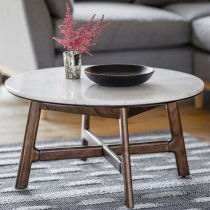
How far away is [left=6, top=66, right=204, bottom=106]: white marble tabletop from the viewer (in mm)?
1698

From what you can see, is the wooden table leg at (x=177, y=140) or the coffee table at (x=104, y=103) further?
the wooden table leg at (x=177, y=140)

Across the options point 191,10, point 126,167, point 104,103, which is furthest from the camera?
point 191,10

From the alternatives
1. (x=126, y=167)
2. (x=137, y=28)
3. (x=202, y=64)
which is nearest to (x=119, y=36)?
(x=137, y=28)

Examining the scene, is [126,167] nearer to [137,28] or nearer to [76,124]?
[76,124]

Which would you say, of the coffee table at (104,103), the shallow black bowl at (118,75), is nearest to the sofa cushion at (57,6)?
the coffee table at (104,103)

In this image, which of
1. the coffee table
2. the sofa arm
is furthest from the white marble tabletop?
the sofa arm

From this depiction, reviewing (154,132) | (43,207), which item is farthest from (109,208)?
(154,132)

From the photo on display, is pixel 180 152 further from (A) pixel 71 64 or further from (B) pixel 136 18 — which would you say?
(B) pixel 136 18

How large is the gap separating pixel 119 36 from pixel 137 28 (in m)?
0.10

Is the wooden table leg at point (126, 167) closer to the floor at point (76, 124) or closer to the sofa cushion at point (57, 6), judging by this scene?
the floor at point (76, 124)

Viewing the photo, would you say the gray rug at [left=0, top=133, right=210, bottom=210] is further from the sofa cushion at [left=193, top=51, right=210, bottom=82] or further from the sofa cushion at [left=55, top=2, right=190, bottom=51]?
the sofa cushion at [left=55, top=2, right=190, bottom=51]

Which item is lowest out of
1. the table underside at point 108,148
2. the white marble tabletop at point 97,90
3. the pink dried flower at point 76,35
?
the table underside at point 108,148

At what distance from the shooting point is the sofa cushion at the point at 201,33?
289cm

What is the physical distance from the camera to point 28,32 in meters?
2.85
